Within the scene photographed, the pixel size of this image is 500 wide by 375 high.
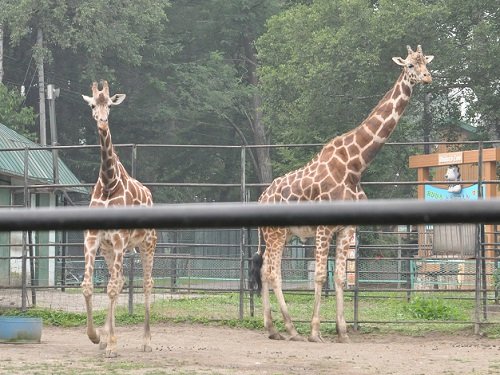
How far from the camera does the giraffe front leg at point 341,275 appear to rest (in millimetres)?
11406

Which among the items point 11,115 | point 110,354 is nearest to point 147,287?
point 110,354

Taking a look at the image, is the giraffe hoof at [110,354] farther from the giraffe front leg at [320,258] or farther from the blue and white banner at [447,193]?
the blue and white banner at [447,193]

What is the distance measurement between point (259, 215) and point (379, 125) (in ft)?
34.4

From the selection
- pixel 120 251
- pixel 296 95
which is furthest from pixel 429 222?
pixel 296 95

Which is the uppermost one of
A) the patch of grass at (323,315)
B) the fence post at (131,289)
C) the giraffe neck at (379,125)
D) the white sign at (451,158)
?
the white sign at (451,158)

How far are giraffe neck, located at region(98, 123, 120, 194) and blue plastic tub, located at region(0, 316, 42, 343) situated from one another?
5.27 ft

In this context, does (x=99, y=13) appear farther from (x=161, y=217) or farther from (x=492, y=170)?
(x=161, y=217)

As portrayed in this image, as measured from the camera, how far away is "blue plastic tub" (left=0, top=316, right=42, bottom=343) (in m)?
10.8

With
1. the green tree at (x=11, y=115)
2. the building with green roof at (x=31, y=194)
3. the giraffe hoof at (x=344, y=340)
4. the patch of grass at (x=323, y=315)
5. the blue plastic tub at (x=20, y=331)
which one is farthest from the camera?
the green tree at (x=11, y=115)

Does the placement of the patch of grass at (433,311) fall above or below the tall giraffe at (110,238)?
below

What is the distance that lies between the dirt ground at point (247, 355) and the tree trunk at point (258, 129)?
22774 mm

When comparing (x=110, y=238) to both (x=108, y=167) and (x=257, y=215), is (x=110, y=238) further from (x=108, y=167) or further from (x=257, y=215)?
(x=257, y=215)

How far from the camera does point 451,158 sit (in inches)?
808

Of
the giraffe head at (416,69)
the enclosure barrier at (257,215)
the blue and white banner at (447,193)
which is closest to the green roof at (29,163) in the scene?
the blue and white banner at (447,193)
